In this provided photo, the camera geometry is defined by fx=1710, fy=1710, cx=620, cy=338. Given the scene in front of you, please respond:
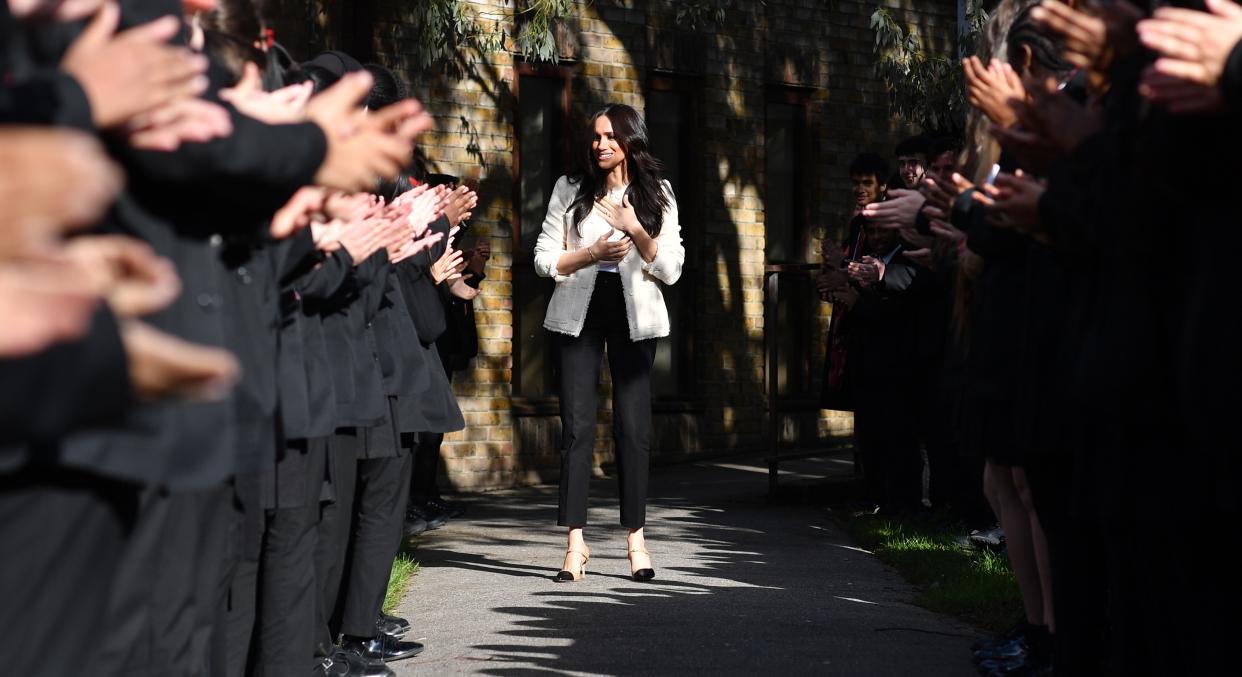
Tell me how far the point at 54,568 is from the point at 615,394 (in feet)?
19.4

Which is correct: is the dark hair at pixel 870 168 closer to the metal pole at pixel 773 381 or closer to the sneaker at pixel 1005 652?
the metal pole at pixel 773 381

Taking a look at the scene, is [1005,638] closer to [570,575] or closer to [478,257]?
[570,575]

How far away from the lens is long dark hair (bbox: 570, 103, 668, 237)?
8.66m

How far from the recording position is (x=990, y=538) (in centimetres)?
916

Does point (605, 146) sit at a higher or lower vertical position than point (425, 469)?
higher

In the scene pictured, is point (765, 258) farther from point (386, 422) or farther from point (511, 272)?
point (386, 422)

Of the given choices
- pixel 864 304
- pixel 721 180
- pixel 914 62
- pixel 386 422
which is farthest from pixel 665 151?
pixel 386 422

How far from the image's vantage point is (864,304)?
35.6 ft

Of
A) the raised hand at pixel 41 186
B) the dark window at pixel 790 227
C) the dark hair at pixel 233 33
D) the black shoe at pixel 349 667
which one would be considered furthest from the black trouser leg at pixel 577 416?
the dark window at pixel 790 227

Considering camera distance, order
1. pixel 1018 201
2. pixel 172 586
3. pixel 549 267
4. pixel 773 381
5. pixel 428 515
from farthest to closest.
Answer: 1. pixel 773 381
2. pixel 428 515
3. pixel 549 267
4. pixel 1018 201
5. pixel 172 586

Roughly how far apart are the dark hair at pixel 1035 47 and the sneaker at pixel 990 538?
4.24 metres

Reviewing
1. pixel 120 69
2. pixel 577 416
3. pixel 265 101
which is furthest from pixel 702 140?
pixel 120 69

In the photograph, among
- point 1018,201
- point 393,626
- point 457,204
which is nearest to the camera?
point 1018,201

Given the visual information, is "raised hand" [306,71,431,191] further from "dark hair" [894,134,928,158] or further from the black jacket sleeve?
"dark hair" [894,134,928,158]
